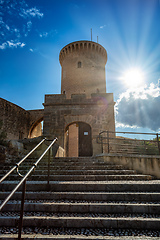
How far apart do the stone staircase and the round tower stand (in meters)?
13.0

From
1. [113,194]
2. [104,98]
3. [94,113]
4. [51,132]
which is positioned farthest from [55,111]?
[113,194]

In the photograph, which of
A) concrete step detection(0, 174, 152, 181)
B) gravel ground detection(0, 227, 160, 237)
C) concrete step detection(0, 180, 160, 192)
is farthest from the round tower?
gravel ground detection(0, 227, 160, 237)

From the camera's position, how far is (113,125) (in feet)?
34.7

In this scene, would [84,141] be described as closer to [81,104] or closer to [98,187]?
[81,104]

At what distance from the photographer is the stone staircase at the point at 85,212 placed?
2.15 meters

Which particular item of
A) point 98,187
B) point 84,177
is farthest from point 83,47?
point 98,187

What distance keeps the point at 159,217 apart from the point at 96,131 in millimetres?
7806

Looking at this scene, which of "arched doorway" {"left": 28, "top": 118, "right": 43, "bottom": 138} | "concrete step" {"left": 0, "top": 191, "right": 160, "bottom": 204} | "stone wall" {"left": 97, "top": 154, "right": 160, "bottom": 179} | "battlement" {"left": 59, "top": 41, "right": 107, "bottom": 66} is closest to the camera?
"concrete step" {"left": 0, "top": 191, "right": 160, "bottom": 204}

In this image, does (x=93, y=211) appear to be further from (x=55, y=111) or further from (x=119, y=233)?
(x=55, y=111)

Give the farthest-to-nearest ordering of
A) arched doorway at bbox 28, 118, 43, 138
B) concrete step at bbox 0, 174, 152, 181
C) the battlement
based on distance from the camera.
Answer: arched doorway at bbox 28, 118, 43, 138 < the battlement < concrete step at bbox 0, 174, 152, 181

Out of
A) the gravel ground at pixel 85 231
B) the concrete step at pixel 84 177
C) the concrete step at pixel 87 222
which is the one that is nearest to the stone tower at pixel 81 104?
the concrete step at pixel 84 177

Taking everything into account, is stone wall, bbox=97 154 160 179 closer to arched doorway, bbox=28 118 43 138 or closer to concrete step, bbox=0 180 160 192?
concrete step, bbox=0 180 160 192

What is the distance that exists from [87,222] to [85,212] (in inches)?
12.0

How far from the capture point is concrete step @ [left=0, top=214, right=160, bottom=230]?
7.50 feet
